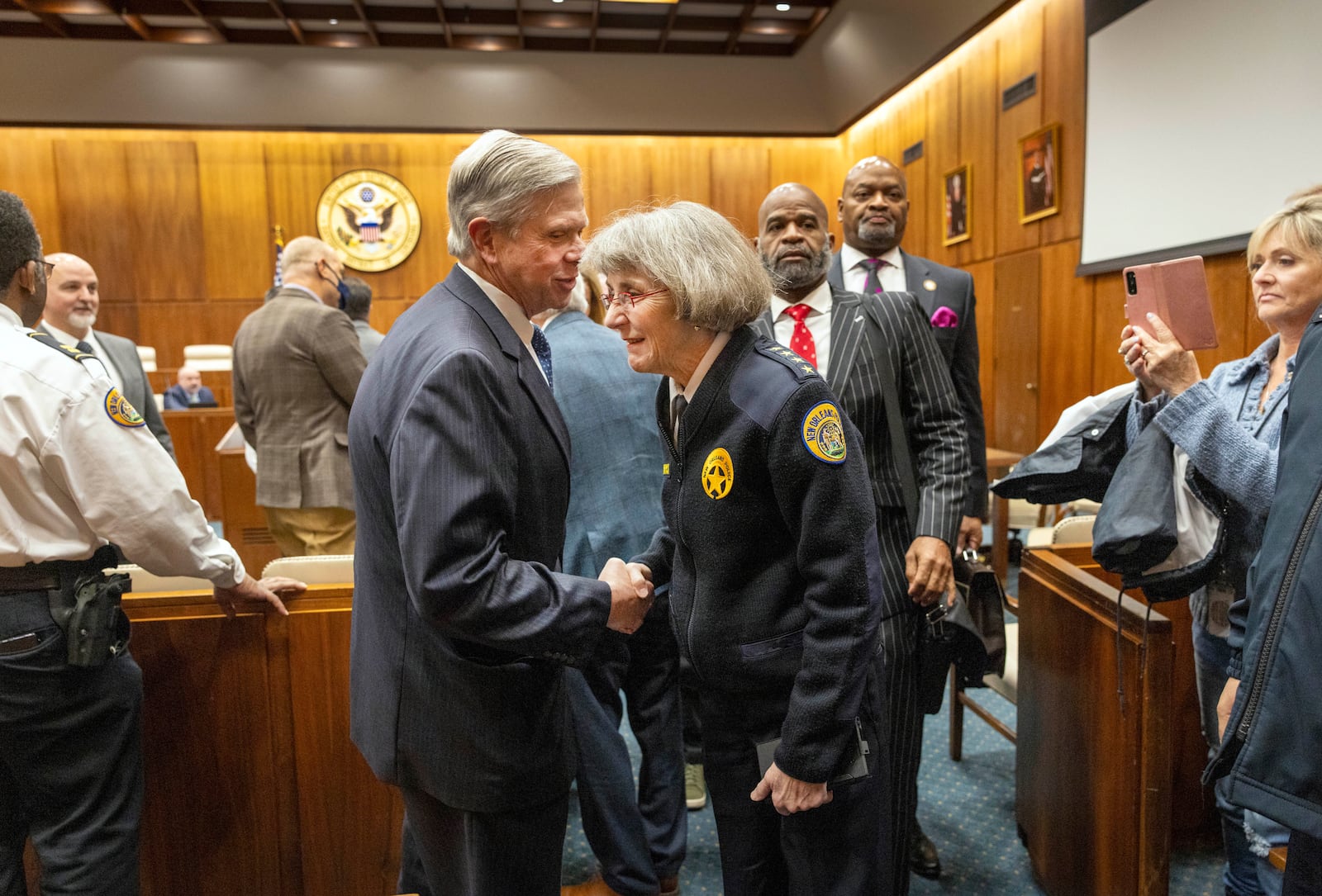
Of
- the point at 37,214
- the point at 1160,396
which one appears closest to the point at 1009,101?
the point at 1160,396

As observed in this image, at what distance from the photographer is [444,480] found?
1119mm

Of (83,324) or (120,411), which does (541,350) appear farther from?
(83,324)

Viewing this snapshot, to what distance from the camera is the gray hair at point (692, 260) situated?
4.28 ft

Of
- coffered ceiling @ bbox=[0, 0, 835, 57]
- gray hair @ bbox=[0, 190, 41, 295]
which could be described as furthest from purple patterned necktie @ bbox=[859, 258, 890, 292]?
coffered ceiling @ bbox=[0, 0, 835, 57]

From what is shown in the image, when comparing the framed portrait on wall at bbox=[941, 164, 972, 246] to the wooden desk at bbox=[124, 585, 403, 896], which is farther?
the framed portrait on wall at bbox=[941, 164, 972, 246]

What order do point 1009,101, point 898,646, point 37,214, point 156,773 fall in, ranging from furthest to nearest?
point 37,214 < point 1009,101 < point 156,773 < point 898,646

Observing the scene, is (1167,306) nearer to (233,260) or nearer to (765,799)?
(765,799)

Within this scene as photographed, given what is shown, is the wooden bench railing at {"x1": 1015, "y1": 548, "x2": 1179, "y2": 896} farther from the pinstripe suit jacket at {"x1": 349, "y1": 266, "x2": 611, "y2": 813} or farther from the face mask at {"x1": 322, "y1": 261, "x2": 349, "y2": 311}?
the face mask at {"x1": 322, "y1": 261, "x2": 349, "y2": 311}

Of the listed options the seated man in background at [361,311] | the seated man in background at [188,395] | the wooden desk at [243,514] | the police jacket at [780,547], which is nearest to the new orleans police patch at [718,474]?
the police jacket at [780,547]

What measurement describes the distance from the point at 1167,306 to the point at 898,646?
0.85 m

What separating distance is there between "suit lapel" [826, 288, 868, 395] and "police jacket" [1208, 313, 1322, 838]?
0.88m

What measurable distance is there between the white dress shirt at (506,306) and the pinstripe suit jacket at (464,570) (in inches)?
0.8

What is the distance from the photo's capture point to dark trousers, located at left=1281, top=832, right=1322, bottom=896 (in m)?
1.14

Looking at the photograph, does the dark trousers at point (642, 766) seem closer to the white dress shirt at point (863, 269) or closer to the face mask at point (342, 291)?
the white dress shirt at point (863, 269)
